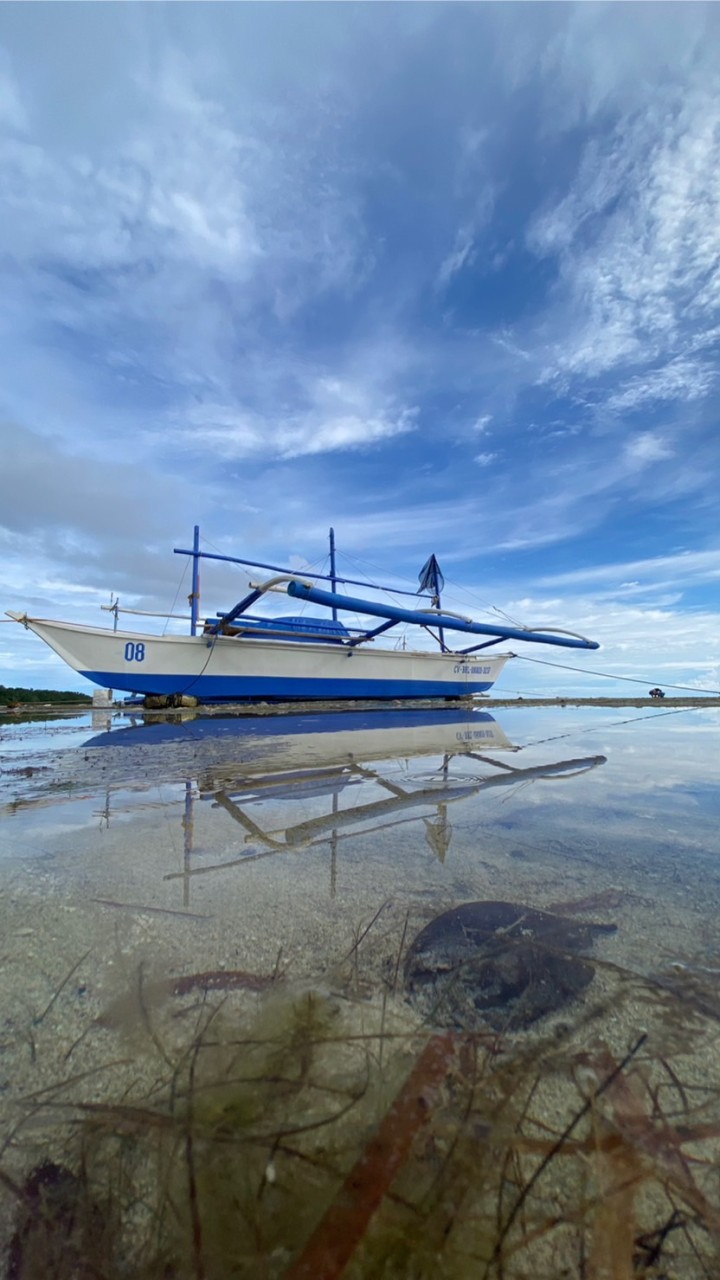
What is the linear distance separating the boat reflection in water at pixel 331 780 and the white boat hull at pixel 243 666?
826cm

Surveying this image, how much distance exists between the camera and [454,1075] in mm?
1079

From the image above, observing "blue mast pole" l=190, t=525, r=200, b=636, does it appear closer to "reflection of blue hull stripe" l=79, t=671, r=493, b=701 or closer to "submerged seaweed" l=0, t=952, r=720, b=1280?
"reflection of blue hull stripe" l=79, t=671, r=493, b=701

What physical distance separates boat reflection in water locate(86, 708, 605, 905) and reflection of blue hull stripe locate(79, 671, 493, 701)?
8.46 meters

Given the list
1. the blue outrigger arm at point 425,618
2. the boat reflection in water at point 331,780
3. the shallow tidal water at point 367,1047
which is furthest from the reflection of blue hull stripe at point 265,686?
the shallow tidal water at point 367,1047

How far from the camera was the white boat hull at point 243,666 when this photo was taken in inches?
625

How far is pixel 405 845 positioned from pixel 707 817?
7.20 feet

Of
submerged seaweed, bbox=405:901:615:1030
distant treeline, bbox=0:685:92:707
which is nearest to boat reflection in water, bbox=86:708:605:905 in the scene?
submerged seaweed, bbox=405:901:615:1030

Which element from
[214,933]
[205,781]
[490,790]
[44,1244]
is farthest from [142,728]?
[44,1244]

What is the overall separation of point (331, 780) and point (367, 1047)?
11.6 ft

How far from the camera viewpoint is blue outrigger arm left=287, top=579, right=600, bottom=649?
15.0 meters

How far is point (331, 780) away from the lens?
15.3 feet

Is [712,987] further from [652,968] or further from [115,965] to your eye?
[115,965]

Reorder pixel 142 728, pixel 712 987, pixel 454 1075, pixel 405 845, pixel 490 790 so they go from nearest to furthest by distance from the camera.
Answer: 1. pixel 454 1075
2. pixel 712 987
3. pixel 405 845
4. pixel 490 790
5. pixel 142 728

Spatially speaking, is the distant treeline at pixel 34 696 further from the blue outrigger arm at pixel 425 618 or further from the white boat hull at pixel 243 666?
the blue outrigger arm at pixel 425 618
